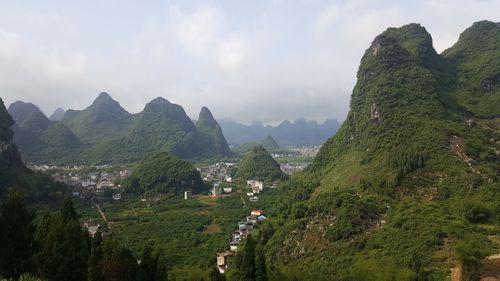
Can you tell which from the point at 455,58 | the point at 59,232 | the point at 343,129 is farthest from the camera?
the point at 455,58

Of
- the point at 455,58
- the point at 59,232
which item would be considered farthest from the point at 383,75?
the point at 59,232

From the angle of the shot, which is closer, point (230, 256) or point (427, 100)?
point (230, 256)

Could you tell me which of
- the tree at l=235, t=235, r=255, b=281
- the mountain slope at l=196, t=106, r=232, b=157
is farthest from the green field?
the mountain slope at l=196, t=106, r=232, b=157

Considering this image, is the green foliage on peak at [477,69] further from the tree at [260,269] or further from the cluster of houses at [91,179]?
the cluster of houses at [91,179]

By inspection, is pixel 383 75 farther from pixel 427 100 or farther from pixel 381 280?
pixel 381 280

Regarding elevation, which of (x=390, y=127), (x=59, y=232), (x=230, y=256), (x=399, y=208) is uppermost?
(x=390, y=127)

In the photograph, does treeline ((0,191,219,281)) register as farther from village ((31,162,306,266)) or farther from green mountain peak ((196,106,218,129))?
green mountain peak ((196,106,218,129))

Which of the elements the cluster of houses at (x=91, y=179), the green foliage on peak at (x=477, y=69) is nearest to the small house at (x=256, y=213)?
the cluster of houses at (x=91, y=179)
